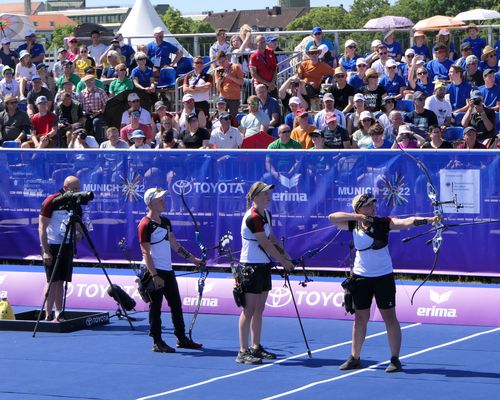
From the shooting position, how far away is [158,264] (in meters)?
14.0

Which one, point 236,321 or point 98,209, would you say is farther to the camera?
point 98,209

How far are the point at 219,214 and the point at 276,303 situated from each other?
246 cm

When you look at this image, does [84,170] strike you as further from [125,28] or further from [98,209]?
[125,28]

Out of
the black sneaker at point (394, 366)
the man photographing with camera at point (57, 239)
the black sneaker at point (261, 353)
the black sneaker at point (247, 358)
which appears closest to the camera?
the black sneaker at point (394, 366)

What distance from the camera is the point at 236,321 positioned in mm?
15898

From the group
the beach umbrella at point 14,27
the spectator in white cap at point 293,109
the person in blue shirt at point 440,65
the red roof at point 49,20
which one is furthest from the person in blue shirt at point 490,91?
the red roof at point 49,20

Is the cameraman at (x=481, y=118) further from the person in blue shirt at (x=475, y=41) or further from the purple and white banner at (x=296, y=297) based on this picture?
the purple and white banner at (x=296, y=297)

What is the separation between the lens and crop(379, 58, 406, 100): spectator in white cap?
21203 mm

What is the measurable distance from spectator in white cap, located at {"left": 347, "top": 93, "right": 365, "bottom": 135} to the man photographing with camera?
241 inches

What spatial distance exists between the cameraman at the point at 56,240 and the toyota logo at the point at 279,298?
2.80 metres

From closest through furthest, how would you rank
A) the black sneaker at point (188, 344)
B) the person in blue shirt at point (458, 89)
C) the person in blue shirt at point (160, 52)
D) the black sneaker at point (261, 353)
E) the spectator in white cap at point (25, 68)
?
the black sneaker at point (261, 353)
the black sneaker at point (188, 344)
the person in blue shirt at point (458, 89)
the person in blue shirt at point (160, 52)
the spectator in white cap at point (25, 68)

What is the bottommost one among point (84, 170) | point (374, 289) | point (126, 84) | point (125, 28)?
point (374, 289)

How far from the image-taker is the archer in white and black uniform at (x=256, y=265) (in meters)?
13.1

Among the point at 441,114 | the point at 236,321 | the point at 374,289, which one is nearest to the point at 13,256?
the point at 236,321
